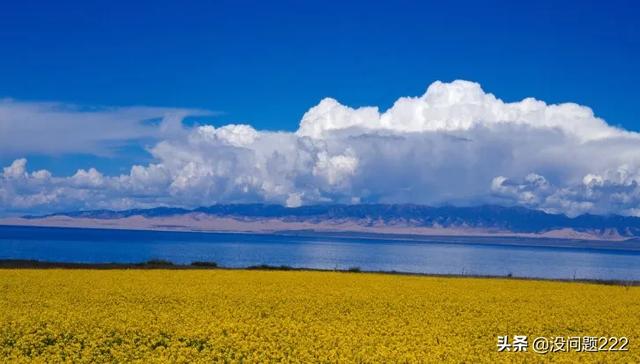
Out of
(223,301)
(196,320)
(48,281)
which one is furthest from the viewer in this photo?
(48,281)

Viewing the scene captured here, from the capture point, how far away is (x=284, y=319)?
81.7 feet

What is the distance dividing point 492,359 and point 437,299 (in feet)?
46.3

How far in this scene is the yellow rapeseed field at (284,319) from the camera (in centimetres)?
1866

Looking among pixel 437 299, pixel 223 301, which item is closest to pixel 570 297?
pixel 437 299

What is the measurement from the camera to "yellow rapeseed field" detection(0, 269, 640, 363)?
18.7 meters

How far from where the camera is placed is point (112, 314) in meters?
25.0

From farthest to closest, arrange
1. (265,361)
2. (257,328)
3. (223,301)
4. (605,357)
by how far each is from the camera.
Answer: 1. (223,301)
2. (257,328)
3. (605,357)
4. (265,361)

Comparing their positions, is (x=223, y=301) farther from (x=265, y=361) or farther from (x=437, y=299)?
(x=265, y=361)

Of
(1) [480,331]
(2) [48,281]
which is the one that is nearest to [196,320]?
(1) [480,331]

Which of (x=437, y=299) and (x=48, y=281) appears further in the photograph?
(x=48, y=281)

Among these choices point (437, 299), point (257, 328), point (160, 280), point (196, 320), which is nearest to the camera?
point (257, 328)

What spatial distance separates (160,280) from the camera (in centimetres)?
3919

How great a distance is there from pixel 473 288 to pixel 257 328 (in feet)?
67.8

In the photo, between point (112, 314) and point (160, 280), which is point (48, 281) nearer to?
point (160, 280)
